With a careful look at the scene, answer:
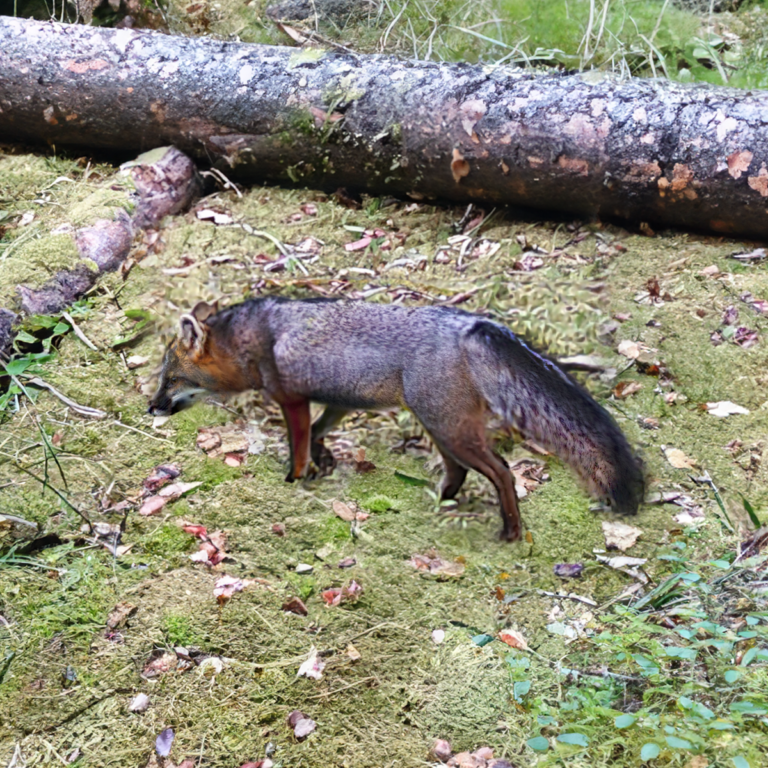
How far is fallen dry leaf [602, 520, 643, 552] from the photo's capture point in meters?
3.18

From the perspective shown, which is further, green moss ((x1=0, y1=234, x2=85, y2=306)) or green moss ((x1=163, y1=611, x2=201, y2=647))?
green moss ((x1=0, y1=234, x2=85, y2=306))

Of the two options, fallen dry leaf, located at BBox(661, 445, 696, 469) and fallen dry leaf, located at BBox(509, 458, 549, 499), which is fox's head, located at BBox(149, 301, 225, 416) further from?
fallen dry leaf, located at BBox(661, 445, 696, 469)

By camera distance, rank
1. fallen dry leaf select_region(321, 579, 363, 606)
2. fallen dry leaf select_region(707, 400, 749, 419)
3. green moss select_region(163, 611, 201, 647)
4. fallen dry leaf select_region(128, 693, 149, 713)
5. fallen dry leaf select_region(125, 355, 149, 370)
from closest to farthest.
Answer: fallen dry leaf select_region(128, 693, 149, 713) < green moss select_region(163, 611, 201, 647) < fallen dry leaf select_region(321, 579, 363, 606) < fallen dry leaf select_region(707, 400, 749, 419) < fallen dry leaf select_region(125, 355, 149, 370)

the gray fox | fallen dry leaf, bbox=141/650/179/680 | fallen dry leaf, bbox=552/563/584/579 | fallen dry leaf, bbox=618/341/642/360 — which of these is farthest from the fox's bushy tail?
fallen dry leaf, bbox=141/650/179/680

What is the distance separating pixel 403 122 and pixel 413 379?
9.79 feet

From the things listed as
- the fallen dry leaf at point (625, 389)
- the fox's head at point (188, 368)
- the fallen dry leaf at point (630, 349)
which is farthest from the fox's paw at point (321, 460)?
the fallen dry leaf at point (630, 349)

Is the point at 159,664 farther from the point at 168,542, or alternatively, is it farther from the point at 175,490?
the point at 175,490

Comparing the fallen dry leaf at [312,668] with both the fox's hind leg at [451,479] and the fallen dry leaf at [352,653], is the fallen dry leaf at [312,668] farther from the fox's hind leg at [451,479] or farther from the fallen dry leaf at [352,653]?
the fox's hind leg at [451,479]

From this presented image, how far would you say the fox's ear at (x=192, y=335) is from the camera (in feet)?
11.0

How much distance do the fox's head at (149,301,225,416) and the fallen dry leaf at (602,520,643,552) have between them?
5.82 ft

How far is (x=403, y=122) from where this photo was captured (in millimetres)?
5469

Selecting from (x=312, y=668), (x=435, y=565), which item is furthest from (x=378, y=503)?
(x=312, y=668)

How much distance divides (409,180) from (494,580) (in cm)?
342

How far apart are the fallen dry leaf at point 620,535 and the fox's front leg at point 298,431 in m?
1.32
